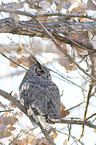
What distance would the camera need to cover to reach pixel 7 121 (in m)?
1.98

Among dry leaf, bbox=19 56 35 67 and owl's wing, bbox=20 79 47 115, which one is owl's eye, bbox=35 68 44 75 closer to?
dry leaf, bbox=19 56 35 67

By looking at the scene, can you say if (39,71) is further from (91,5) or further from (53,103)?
(91,5)

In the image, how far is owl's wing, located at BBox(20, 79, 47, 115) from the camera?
1.97m

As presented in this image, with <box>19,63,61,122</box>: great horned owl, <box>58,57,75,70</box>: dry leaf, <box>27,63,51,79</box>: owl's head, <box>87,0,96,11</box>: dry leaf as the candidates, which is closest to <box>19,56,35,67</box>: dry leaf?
<box>27,63,51,79</box>: owl's head

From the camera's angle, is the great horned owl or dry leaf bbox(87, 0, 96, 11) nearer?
dry leaf bbox(87, 0, 96, 11)

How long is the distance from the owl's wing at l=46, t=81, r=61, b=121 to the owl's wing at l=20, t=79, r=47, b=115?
5 centimetres

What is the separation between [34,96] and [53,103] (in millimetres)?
165

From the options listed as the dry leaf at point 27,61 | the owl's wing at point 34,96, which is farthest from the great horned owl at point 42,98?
the dry leaf at point 27,61

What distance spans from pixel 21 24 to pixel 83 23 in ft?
2.18

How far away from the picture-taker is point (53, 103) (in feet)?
6.73

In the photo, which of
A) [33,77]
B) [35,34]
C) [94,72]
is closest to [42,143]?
[33,77]

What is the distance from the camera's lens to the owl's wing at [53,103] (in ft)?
6.47

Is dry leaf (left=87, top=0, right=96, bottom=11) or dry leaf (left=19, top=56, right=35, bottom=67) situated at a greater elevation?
dry leaf (left=87, top=0, right=96, bottom=11)

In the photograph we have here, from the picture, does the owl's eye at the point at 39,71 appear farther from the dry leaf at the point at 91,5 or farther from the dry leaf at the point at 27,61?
the dry leaf at the point at 91,5
